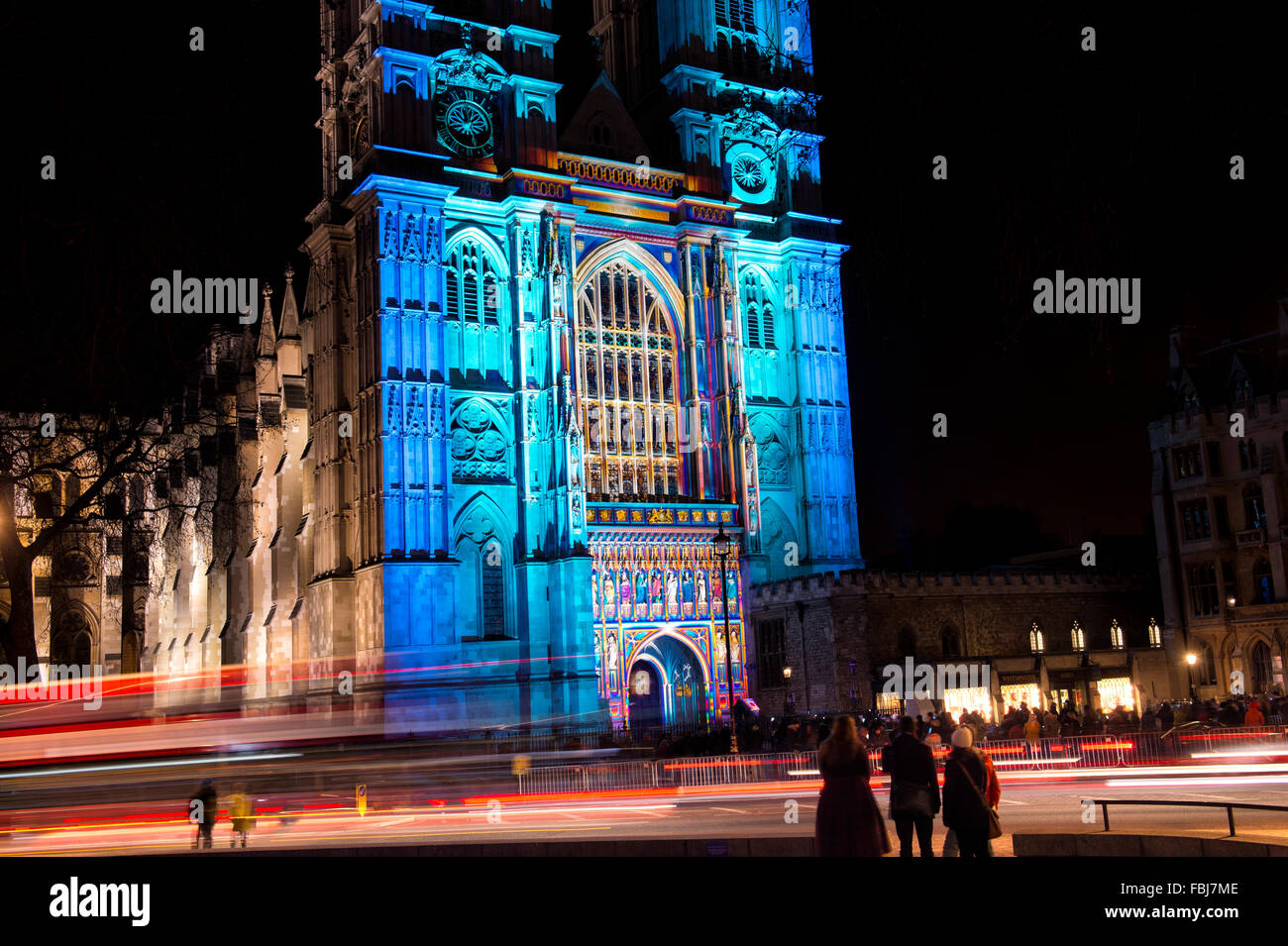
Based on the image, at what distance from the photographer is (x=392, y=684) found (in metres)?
39.8

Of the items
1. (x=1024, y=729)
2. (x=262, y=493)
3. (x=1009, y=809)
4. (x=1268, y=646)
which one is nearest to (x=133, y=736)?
(x=1009, y=809)

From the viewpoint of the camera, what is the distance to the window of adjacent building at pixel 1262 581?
44.6m

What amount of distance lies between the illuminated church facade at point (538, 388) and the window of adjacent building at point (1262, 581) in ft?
49.3

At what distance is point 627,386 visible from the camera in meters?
47.2

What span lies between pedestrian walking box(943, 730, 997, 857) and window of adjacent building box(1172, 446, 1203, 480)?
40.9 metres

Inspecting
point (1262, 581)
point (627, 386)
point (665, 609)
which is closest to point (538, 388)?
point (627, 386)

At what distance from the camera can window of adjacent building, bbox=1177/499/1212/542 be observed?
1848 inches

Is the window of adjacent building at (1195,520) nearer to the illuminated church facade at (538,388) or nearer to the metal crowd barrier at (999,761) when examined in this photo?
the illuminated church facade at (538,388)

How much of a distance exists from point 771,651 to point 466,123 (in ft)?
77.2

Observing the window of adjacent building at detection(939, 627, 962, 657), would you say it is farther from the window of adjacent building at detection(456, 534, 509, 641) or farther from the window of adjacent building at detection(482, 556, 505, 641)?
the window of adjacent building at detection(482, 556, 505, 641)

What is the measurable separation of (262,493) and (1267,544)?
136 ft

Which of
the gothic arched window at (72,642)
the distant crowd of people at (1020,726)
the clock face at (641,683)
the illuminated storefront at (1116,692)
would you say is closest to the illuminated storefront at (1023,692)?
the illuminated storefront at (1116,692)

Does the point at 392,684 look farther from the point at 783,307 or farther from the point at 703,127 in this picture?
the point at 703,127

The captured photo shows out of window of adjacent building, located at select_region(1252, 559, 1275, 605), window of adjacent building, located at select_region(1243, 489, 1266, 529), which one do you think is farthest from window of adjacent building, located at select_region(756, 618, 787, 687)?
window of adjacent building, located at select_region(1243, 489, 1266, 529)
